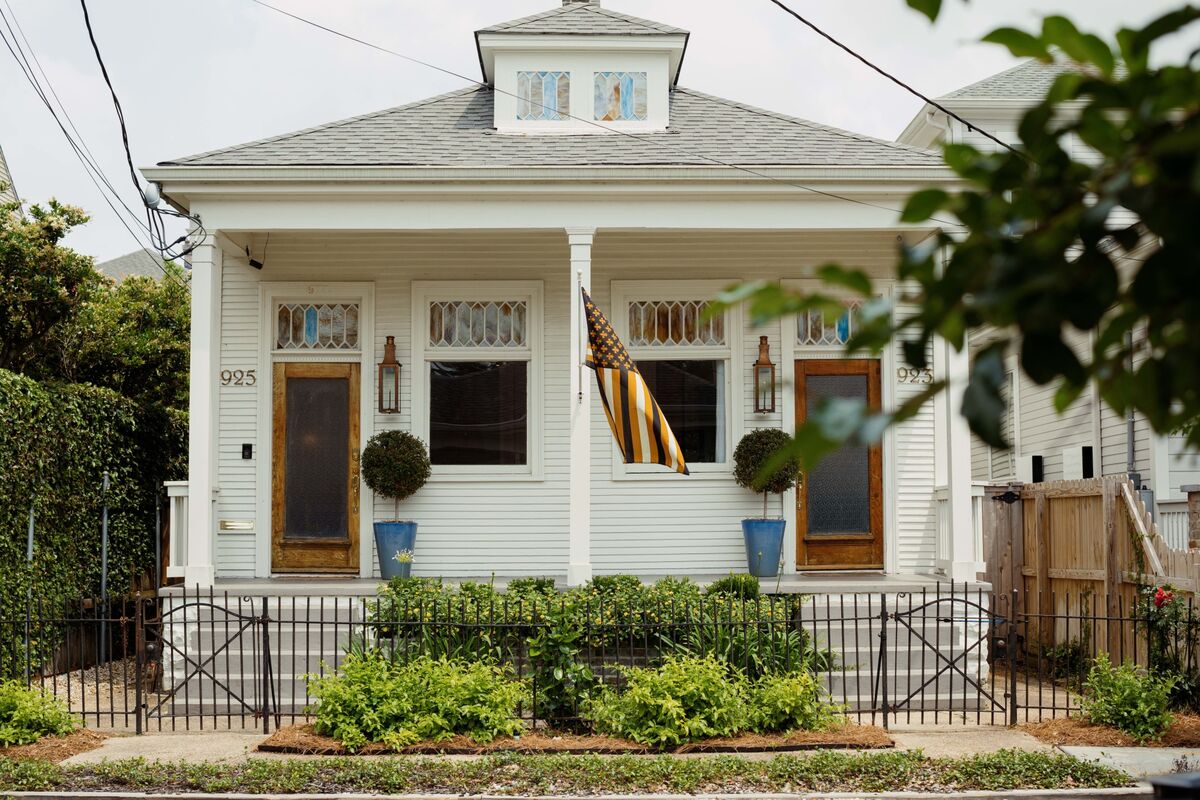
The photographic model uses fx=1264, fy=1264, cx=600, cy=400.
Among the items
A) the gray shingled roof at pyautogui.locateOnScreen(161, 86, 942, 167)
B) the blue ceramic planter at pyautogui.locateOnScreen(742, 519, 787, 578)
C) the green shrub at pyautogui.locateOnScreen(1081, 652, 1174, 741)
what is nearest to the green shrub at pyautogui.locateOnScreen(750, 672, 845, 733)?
the green shrub at pyautogui.locateOnScreen(1081, 652, 1174, 741)

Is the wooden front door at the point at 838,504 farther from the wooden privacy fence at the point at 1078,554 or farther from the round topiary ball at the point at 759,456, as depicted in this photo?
the wooden privacy fence at the point at 1078,554

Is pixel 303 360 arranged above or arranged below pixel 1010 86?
below

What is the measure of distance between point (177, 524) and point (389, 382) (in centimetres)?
254

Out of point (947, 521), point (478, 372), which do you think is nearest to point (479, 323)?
point (478, 372)

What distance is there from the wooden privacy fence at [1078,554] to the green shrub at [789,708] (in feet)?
6.42

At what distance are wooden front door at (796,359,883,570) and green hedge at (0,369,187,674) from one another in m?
6.99

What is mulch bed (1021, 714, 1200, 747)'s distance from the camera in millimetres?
8852

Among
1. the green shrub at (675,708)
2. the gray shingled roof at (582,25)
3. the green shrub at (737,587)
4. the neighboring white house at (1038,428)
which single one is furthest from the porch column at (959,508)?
the gray shingled roof at (582,25)

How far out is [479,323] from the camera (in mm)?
13258

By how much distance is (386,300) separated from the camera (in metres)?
13.2

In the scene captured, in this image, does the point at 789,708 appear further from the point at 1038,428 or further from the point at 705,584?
the point at 1038,428

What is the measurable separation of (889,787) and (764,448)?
5.23m

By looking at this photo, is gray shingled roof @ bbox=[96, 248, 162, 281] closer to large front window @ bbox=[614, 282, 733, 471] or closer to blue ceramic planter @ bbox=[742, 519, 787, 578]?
large front window @ bbox=[614, 282, 733, 471]

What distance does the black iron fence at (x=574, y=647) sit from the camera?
962 cm
